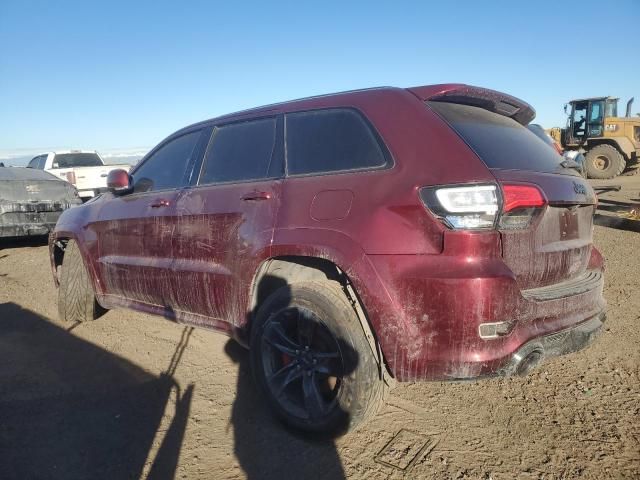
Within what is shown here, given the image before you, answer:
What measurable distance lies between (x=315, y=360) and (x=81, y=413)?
1.54 m

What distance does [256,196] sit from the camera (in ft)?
9.13

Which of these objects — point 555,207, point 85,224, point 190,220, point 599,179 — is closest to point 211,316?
point 190,220

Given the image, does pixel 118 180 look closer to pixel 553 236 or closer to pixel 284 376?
pixel 284 376

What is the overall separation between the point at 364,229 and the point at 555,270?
1006 mm

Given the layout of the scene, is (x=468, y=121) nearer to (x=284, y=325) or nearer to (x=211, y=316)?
(x=284, y=325)

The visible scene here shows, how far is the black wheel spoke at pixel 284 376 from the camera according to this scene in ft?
8.44

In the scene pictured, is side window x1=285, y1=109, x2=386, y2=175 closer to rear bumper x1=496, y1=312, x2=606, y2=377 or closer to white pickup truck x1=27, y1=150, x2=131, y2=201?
rear bumper x1=496, y1=312, x2=606, y2=377

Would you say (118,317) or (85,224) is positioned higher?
(85,224)

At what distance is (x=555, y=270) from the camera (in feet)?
7.80

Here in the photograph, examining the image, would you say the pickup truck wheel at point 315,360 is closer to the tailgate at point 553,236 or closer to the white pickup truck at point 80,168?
the tailgate at point 553,236

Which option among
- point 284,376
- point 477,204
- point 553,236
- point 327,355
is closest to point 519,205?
point 477,204

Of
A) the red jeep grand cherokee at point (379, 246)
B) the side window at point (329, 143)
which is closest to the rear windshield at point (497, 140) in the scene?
the red jeep grand cherokee at point (379, 246)

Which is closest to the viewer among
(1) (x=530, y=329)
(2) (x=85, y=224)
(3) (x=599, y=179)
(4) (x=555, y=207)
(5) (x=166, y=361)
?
(1) (x=530, y=329)

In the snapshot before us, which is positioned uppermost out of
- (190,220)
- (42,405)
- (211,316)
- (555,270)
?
(190,220)
